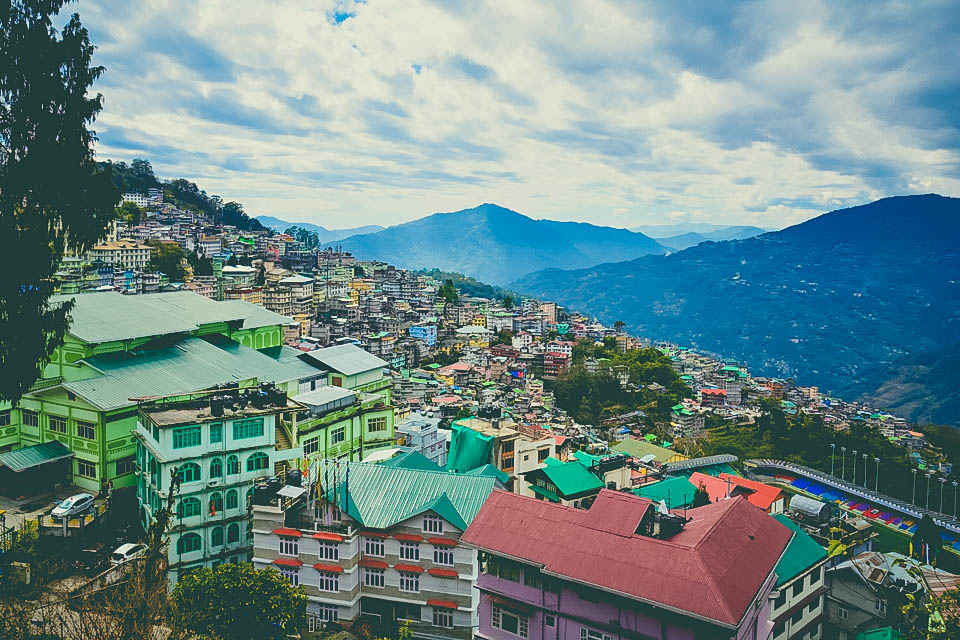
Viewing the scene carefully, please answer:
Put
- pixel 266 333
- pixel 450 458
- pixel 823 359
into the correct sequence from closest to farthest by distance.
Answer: pixel 450 458 → pixel 266 333 → pixel 823 359

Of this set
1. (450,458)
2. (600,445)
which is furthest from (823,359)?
(450,458)

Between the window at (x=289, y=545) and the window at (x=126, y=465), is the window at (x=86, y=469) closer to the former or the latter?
the window at (x=126, y=465)

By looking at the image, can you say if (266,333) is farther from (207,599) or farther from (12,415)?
(207,599)

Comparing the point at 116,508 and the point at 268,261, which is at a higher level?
the point at 268,261

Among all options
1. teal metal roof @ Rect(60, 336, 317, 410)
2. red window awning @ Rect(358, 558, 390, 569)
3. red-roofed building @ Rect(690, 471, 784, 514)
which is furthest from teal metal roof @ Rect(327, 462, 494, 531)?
red-roofed building @ Rect(690, 471, 784, 514)

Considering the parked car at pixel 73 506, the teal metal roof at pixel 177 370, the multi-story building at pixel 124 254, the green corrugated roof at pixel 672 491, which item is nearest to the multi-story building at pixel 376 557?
the parked car at pixel 73 506

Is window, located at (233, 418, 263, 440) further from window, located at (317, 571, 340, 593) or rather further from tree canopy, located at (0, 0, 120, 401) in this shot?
tree canopy, located at (0, 0, 120, 401)

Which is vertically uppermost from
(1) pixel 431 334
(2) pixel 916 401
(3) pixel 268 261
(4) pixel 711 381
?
(3) pixel 268 261
